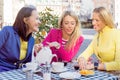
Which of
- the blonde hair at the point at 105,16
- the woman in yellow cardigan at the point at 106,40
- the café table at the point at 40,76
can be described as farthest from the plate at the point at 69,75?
the blonde hair at the point at 105,16

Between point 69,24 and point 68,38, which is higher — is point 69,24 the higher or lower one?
the higher one

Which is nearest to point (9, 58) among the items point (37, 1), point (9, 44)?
point (9, 44)

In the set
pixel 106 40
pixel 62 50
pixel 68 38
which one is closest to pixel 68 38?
pixel 68 38

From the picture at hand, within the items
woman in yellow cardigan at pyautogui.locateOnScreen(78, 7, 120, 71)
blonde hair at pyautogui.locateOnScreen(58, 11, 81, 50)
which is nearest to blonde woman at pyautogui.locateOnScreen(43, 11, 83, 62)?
blonde hair at pyautogui.locateOnScreen(58, 11, 81, 50)

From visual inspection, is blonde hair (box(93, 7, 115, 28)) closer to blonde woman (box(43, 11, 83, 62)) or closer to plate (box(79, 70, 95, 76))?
blonde woman (box(43, 11, 83, 62))

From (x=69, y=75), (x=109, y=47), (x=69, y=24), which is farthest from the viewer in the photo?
(x=69, y=24)

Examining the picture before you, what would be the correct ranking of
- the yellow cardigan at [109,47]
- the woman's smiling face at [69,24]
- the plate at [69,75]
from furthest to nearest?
the woman's smiling face at [69,24], the yellow cardigan at [109,47], the plate at [69,75]

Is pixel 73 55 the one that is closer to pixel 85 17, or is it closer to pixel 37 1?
pixel 85 17

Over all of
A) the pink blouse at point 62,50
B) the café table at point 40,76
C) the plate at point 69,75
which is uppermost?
the pink blouse at point 62,50

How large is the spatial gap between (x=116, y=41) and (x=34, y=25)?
75cm

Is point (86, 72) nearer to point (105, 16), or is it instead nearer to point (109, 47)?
point (109, 47)

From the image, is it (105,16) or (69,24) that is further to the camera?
(69,24)

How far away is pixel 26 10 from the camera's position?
2.11 metres

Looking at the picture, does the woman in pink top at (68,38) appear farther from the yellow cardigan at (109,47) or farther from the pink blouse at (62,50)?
the yellow cardigan at (109,47)
